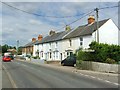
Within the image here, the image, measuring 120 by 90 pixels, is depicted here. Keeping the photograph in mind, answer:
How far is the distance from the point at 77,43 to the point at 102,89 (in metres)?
37.4

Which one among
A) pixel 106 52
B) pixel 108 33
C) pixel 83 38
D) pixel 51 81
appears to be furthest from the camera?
pixel 83 38

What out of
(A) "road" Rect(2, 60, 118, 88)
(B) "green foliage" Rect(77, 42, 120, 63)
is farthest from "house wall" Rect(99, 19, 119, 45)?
(A) "road" Rect(2, 60, 118, 88)

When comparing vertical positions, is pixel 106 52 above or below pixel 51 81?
above

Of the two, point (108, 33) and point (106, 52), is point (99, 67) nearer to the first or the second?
point (106, 52)

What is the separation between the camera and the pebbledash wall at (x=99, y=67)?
76.4 feet

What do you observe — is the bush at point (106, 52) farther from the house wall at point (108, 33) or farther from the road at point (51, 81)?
the house wall at point (108, 33)

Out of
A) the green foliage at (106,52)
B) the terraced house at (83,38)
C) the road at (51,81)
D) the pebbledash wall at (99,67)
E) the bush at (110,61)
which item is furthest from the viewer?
the terraced house at (83,38)

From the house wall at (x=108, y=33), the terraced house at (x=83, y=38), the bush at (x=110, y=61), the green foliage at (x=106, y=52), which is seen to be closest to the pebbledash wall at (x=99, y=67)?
the bush at (x=110, y=61)

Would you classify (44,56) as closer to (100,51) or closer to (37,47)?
(37,47)

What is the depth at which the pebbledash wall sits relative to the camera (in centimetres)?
2329

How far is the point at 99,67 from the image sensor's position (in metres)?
25.4

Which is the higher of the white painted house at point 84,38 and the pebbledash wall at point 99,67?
the white painted house at point 84,38

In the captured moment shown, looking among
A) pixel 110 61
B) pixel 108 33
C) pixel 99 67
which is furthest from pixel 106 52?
pixel 108 33

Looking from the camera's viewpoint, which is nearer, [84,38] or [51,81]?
[51,81]
